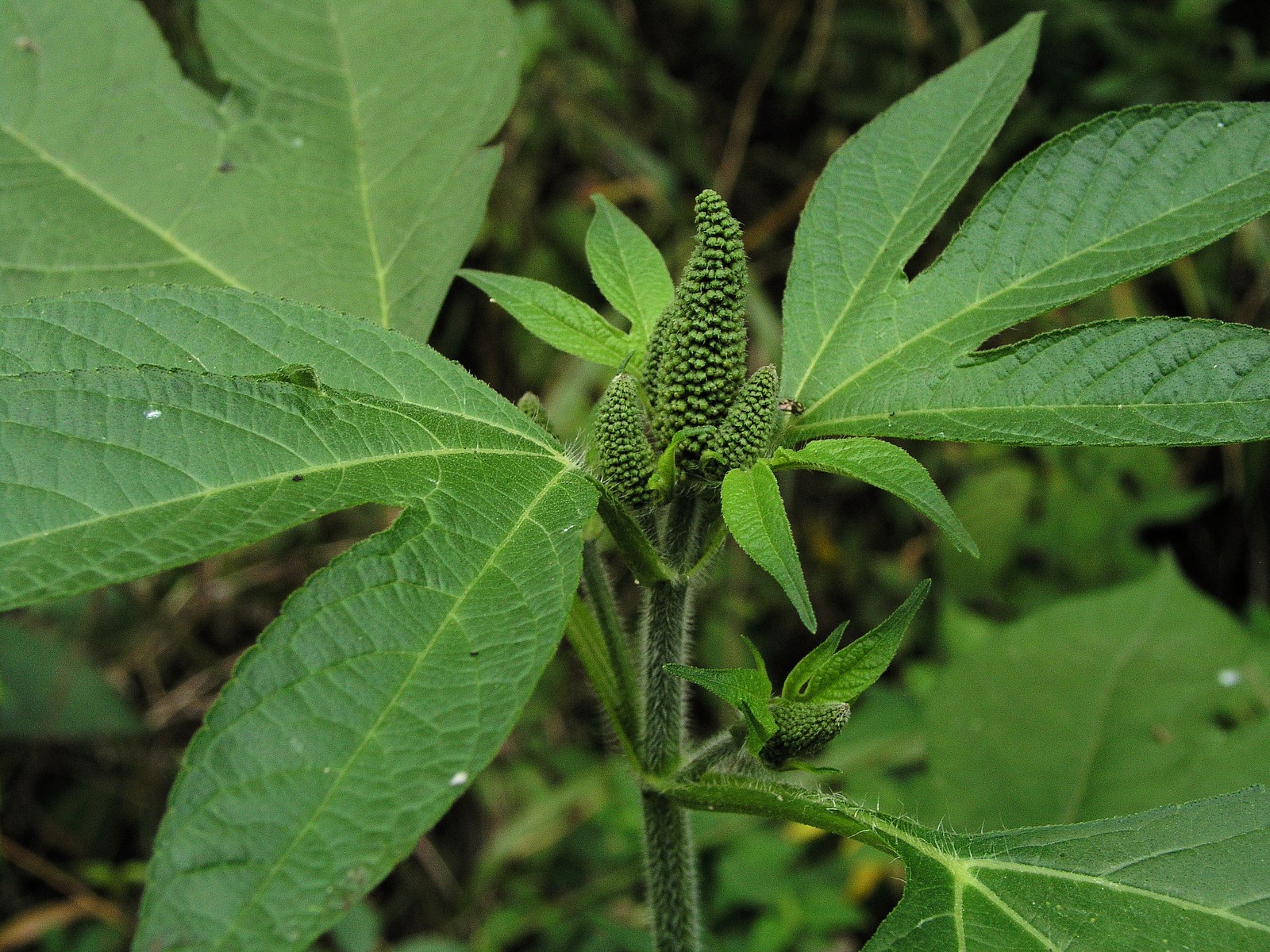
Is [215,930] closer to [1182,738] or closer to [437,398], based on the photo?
[437,398]

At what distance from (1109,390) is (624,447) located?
62 centimetres

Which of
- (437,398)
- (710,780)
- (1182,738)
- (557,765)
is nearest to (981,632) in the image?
(1182,738)

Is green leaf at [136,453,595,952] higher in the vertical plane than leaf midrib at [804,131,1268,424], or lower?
lower

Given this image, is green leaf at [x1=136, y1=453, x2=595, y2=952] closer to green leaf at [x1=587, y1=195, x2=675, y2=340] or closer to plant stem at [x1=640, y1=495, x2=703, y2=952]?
plant stem at [x1=640, y1=495, x2=703, y2=952]

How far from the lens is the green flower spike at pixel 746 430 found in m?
1.48

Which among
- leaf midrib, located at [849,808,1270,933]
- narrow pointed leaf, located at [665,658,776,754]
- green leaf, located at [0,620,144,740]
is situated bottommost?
green leaf, located at [0,620,144,740]

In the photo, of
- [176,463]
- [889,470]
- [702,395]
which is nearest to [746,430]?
[702,395]

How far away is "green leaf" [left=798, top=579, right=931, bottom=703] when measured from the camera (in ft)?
4.98

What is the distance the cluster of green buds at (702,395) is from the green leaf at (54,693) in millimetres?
3223

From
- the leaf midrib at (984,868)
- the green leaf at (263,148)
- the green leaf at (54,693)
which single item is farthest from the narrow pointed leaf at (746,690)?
the green leaf at (54,693)

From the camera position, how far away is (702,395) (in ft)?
5.01

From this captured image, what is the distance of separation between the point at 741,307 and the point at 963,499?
3054 mm

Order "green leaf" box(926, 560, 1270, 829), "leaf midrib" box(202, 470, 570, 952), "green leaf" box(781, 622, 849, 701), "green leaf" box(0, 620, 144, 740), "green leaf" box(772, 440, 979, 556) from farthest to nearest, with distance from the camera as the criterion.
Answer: "green leaf" box(0, 620, 144, 740) → "green leaf" box(926, 560, 1270, 829) → "green leaf" box(781, 622, 849, 701) → "green leaf" box(772, 440, 979, 556) → "leaf midrib" box(202, 470, 570, 952)

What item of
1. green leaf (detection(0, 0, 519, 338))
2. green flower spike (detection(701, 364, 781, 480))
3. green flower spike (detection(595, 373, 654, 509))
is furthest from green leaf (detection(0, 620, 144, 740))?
green flower spike (detection(701, 364, 781, 480))
